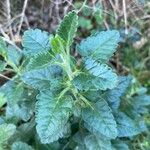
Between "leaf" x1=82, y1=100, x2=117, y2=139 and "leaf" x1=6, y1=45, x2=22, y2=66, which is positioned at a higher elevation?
"leaf" x1=6, y1=45, x2=22, y2=66

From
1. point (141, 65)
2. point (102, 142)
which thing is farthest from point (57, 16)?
point (102, 142)

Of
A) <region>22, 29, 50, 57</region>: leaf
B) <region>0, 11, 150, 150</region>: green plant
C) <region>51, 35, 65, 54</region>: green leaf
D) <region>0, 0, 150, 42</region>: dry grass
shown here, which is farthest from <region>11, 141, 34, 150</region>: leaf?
<region>0, 0, 150, 42</region>: dry grass

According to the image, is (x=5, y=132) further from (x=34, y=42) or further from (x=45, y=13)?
(x=45, y=13)

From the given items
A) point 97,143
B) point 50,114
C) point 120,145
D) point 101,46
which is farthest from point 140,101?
point 50,114

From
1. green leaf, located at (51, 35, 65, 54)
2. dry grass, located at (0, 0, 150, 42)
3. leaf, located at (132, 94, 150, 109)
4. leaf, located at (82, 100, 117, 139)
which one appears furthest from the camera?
dry grass, located at (0, 0, 150, 42)

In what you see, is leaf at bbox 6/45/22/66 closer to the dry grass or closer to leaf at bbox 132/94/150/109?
the dry grass

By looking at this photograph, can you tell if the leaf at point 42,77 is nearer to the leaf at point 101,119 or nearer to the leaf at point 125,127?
the leaf at point 101,119

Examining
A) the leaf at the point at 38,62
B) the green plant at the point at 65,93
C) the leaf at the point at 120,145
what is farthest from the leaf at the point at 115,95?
the leaf at the point at 38,62

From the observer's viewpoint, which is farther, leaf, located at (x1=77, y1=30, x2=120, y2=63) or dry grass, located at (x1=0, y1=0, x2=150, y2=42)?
dry grass, located at (x1=0, y1=0, x2=150, y2=42)
